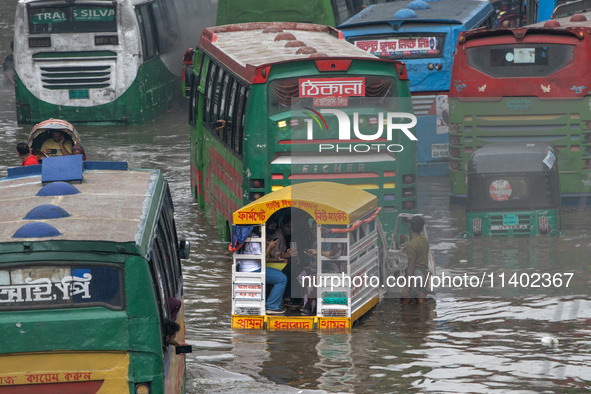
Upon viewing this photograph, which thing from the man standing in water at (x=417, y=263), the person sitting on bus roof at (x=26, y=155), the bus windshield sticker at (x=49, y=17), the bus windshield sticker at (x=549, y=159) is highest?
the bus windshield sticker at (x=49, y=17)

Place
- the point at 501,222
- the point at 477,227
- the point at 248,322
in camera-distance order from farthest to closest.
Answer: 1. the point at 477,227
2. the point at 501,222
3. the point at 248,322

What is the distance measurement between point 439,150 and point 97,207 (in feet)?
42.6

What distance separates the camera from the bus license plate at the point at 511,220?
14.2 meters

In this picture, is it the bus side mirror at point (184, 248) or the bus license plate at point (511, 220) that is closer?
the bus side mirror at point (184, 248)

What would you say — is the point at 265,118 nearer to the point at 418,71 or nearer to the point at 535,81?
the point at 535,81

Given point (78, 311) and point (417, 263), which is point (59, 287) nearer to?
point (78, 311)

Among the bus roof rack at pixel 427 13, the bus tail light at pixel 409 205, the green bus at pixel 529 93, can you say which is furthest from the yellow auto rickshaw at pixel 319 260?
the bus roof rack at pixel 427 13

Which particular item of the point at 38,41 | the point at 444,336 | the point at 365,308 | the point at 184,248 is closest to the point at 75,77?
the point at 38,41

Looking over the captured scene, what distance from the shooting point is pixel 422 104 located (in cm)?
1870

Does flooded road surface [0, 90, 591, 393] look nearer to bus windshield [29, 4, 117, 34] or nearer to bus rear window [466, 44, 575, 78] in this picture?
bus rear window [466, 44, 575, 78]

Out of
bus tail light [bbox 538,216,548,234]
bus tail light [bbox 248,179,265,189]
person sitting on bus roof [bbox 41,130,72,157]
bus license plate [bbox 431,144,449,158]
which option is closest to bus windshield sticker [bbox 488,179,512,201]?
bus tail light [bbox 538,216,548,234]

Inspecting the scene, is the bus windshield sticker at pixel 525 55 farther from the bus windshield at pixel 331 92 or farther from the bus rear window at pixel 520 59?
the bus windshield at pixel 331 92

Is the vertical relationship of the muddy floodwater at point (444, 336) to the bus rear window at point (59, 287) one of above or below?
below

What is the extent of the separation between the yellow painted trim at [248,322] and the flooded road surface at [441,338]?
122 mm
